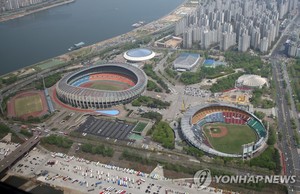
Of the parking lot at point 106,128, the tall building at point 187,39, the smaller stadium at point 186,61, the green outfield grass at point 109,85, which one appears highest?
the tall building at point 187,39

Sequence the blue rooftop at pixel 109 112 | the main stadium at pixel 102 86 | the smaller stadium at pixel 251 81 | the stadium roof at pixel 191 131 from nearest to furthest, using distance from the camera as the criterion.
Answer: the stadium roof at pixel 191 131 → the blue rooftop at pixel 109 112 → the main stadium at pixel 102 86 → the smaller stadium at pixel 251 81

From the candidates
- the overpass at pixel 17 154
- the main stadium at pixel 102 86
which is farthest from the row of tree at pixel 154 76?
the overpass at pixel 17 154

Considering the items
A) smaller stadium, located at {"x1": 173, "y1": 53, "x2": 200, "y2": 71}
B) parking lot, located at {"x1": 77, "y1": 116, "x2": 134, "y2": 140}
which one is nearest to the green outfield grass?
parking lot, located at {"x1": 77, "y1": 116, "x2": 134, "y2": 140}

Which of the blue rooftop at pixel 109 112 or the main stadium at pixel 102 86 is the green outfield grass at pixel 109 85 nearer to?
the main stadium at pixel 102 86

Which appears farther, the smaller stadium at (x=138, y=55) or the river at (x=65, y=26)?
the river at (x=65, y=26)

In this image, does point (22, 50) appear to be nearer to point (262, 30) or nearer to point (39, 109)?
point (39, 109)

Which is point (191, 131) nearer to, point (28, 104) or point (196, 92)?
point (196, 92)

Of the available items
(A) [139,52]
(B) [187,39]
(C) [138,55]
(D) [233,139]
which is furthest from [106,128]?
(B) [187,39]
